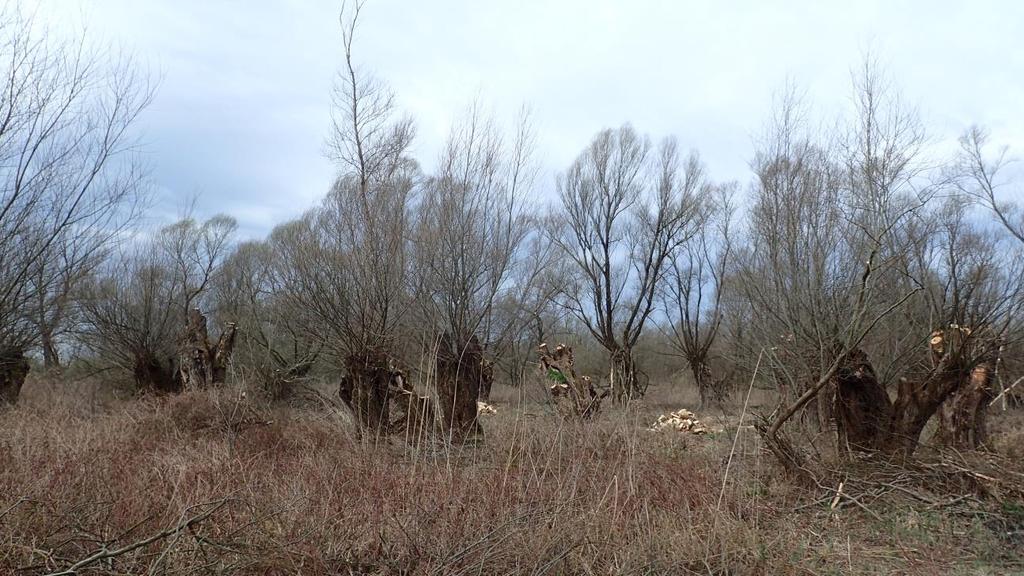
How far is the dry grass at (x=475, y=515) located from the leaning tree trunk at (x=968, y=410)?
2.29 m

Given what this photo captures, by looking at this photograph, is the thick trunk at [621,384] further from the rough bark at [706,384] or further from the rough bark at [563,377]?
the rough bark at [706,384]

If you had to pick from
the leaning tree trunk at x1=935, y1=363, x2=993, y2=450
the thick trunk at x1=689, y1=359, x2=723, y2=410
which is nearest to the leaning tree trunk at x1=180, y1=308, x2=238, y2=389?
the leaning tree trunk at x1=935, y1=363, x2=993, y2=450

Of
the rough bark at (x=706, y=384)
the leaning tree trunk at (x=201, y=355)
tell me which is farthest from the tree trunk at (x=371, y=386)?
the rough bark at (x=706, y=384)

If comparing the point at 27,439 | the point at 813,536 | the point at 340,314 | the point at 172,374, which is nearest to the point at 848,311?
the point at 813,536

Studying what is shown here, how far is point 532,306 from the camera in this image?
9555 mm

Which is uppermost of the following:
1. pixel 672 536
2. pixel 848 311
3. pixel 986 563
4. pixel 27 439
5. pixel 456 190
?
pixel 456 190

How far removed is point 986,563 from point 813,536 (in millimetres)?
1005

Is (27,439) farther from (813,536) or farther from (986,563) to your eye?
(986,563)

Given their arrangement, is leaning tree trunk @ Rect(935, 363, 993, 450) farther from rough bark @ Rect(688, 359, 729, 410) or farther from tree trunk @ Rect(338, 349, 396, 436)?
rough bark @ Rect(688, 359, 729, 410)

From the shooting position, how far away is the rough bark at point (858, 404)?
6.41 meters

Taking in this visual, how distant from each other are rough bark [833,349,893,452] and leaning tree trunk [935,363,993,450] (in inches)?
36.9

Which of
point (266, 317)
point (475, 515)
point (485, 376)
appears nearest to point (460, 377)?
point (485, 376)

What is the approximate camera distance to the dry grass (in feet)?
11.0

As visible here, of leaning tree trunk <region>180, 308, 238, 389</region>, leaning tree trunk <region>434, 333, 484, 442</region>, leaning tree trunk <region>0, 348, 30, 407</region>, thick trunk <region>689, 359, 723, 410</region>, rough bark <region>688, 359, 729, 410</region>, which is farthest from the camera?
thick trunk <region>689, 359, 723, 410</region>
